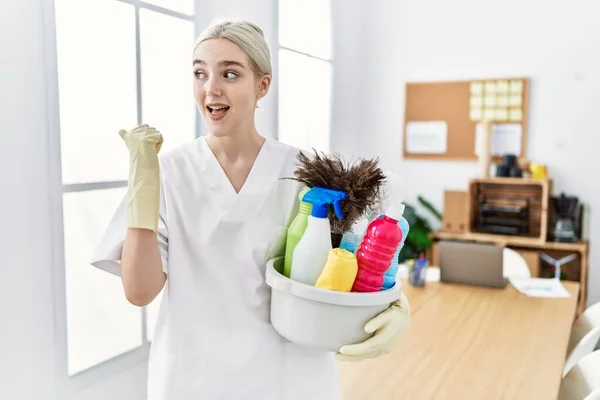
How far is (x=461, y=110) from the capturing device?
13.4ft

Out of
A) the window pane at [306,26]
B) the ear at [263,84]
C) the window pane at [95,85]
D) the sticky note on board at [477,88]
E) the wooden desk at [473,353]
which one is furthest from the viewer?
the sticky note on board at [477,88]

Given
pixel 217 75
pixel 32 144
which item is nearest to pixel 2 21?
pixel 32 144

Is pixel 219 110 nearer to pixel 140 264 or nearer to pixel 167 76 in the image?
pixel 140 264

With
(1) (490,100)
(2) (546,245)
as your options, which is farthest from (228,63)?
(1) (490,100)

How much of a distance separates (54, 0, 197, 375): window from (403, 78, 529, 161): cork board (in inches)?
92.4

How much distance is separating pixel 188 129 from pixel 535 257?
2414 mm

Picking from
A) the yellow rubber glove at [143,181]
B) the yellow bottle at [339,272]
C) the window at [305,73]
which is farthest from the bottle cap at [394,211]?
the window at [305,73]

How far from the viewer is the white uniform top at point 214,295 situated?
1.01 meters

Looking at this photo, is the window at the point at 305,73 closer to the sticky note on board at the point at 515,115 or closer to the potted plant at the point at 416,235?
the potted plant at the point at 416,235

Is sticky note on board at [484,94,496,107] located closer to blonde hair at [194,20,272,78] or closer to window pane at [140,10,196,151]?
window pane at [140,10,196,151]

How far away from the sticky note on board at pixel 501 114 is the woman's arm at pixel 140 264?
3.52 metres

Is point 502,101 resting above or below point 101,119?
above

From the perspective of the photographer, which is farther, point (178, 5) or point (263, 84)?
point (178, 5)

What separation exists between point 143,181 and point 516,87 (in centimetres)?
356
